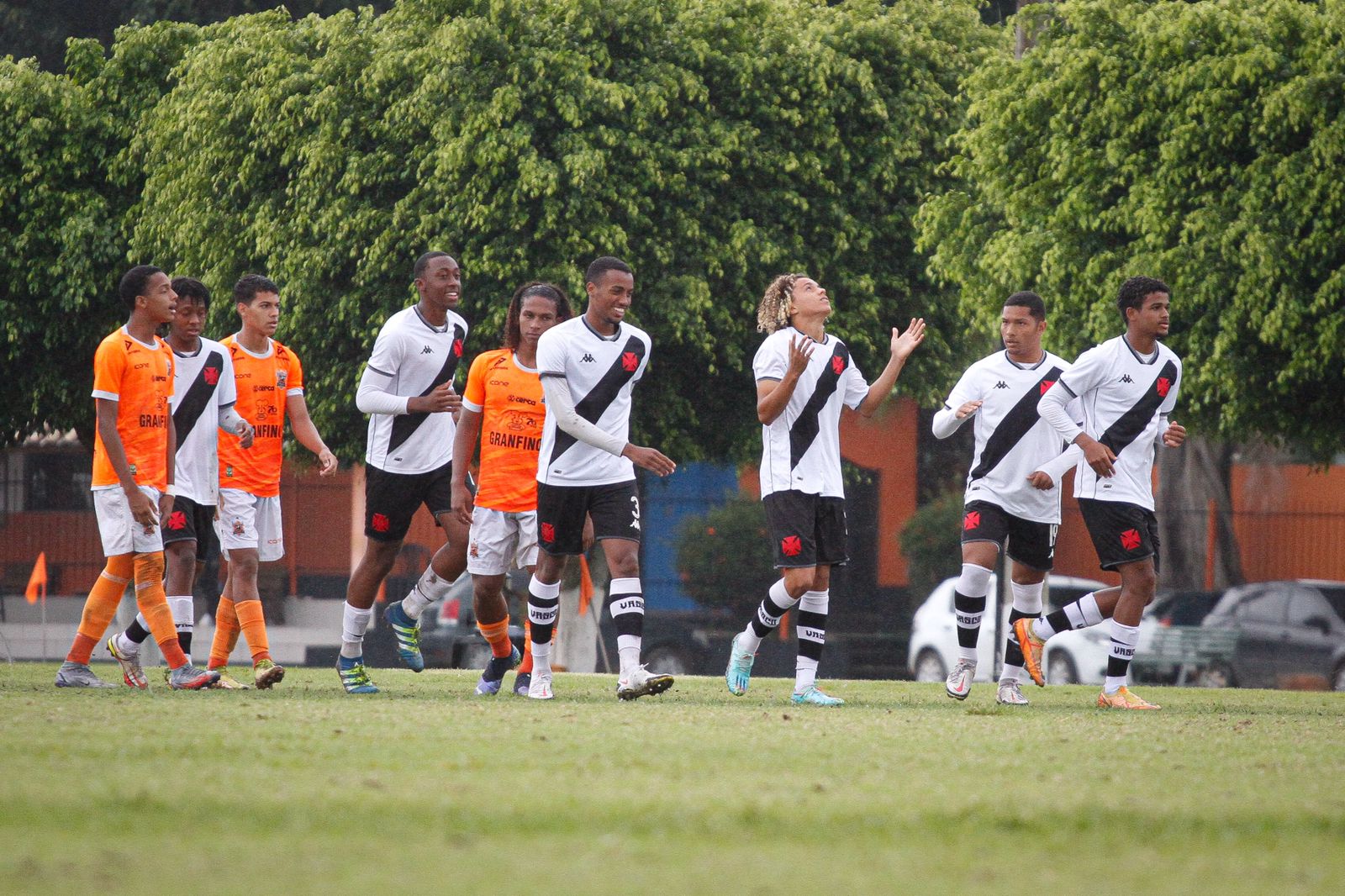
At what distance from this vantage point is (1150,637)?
904 inches

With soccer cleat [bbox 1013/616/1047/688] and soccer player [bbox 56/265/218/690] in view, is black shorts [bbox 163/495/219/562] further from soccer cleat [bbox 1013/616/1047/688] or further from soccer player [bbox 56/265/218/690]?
soccer cleat [bbox 1013/616/1047/688]

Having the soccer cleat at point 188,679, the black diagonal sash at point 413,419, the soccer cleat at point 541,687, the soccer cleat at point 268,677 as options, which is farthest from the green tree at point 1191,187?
the soccer cleat at point 188,679

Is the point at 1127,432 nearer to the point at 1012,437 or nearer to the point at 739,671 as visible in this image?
the point at 1012,437

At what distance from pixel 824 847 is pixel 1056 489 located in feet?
19.3

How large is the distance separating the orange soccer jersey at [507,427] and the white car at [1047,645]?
1305cm

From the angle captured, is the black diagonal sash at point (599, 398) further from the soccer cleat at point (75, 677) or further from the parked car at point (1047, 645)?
the parked car at point (1047, 645)

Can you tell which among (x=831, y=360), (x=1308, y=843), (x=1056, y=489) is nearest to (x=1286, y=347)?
(x=1056, y=489)

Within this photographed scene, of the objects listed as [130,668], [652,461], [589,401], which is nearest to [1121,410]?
[652,461]

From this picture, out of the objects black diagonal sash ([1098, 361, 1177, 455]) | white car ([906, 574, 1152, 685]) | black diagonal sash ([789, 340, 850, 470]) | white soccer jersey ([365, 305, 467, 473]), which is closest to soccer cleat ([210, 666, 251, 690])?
white soccer jersey ([365, 305, 467, 473])

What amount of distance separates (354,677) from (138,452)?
1.68 meters

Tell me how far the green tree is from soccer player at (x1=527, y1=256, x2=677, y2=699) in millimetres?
8818

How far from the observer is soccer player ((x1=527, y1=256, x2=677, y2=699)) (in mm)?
8602

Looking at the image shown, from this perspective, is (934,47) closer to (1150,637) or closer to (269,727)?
(1150,637)

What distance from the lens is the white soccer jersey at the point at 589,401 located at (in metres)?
8.64
